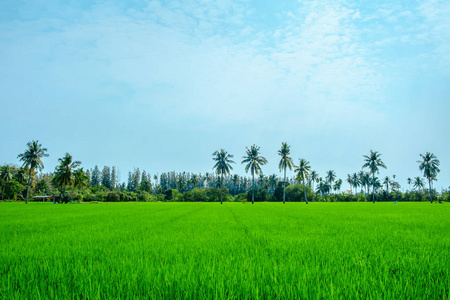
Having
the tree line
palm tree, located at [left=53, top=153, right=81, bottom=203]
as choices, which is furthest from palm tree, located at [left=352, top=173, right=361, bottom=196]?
palm tree, located at [left=53, top=153, right=81, bottom=203]

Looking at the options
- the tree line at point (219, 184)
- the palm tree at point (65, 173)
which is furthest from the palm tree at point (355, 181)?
the palm tree at point (65, 173)

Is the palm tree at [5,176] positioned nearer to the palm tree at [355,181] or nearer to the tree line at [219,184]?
the tree line at [219,184]

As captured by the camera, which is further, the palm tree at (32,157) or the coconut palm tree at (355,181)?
the coconut palm tree at (355,181)

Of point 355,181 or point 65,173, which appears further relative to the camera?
point 355,181

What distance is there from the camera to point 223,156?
6331 cm

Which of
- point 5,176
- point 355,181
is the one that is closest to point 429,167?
point 355,181

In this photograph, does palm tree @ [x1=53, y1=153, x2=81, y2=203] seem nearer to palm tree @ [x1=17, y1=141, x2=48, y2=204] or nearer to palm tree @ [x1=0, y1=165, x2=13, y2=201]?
palm tree @ [x1=17, y1=141, x2=48, y2=204]

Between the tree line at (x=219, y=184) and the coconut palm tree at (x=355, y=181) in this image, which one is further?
the coconut palm tree at (x=355, y=181)

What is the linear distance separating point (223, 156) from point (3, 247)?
57.6 metres

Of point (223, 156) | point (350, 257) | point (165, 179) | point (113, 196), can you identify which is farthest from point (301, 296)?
point (165, 179)

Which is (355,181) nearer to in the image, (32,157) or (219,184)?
(219,184)

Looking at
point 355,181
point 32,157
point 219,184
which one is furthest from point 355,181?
point 32,157

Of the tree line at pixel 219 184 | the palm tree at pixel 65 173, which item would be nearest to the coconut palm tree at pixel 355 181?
the tree line at pixel 219 184

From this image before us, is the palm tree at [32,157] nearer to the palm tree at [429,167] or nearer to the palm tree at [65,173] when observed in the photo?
the palm tree at [65,173]
